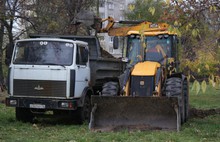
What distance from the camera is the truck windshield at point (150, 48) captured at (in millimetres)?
12430

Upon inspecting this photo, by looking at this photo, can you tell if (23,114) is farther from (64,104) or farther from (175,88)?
(175,88)

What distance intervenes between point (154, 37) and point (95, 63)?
79.2 inches

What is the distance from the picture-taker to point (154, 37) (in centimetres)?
1268

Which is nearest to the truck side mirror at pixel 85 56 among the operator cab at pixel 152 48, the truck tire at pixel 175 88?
the operator cab at pixel 152 48

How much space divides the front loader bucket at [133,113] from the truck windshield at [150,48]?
201cm

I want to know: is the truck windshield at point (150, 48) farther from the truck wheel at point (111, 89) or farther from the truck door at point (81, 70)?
the truck door at point (81, 70)

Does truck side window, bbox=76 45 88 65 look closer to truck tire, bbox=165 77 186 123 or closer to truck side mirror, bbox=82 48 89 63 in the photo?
truck side mirror, bbox=82 48 89 63

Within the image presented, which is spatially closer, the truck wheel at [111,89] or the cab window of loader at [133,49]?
the truck wheel at [111,89]

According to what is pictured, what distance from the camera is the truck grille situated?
38.0ft

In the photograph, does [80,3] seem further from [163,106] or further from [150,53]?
[163,106]

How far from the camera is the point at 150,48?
12.6 meters

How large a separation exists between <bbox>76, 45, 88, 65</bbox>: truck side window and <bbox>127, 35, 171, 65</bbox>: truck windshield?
4.31ft

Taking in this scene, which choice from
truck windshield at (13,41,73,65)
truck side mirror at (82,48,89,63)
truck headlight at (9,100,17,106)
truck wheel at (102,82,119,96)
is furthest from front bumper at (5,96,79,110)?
truck side mirror at (82,48,89,63)

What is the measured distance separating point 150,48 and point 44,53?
3.14 m
